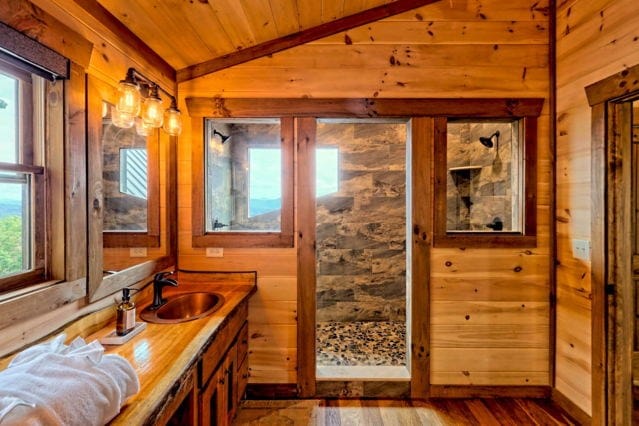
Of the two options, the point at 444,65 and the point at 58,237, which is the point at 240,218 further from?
the point at 444,65

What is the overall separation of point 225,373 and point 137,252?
88 centimetres

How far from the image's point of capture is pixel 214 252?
2.19 meters

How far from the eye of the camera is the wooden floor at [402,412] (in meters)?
1.93

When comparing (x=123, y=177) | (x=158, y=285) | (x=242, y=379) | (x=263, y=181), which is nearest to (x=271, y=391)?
(x=242, y=379)

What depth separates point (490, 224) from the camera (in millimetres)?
2322

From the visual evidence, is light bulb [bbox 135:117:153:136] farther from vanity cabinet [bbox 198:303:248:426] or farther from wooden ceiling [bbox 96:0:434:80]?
vanity cabinet [bbox 198:303:248:426]

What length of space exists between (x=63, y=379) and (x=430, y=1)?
109 inches

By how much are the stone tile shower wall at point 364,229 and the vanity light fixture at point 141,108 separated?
6.64 feet

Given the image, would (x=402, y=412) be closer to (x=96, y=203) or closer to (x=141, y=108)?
(x=96, y=203)

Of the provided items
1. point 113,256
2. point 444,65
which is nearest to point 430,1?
point 444,65

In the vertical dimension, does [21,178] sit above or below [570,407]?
above

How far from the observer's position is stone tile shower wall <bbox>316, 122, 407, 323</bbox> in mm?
3643

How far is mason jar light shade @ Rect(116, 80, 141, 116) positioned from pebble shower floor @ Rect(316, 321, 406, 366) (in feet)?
7.46

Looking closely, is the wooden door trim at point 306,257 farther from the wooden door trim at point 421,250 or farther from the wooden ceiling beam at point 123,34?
→ the wooden ceiling beam at point 123,34
